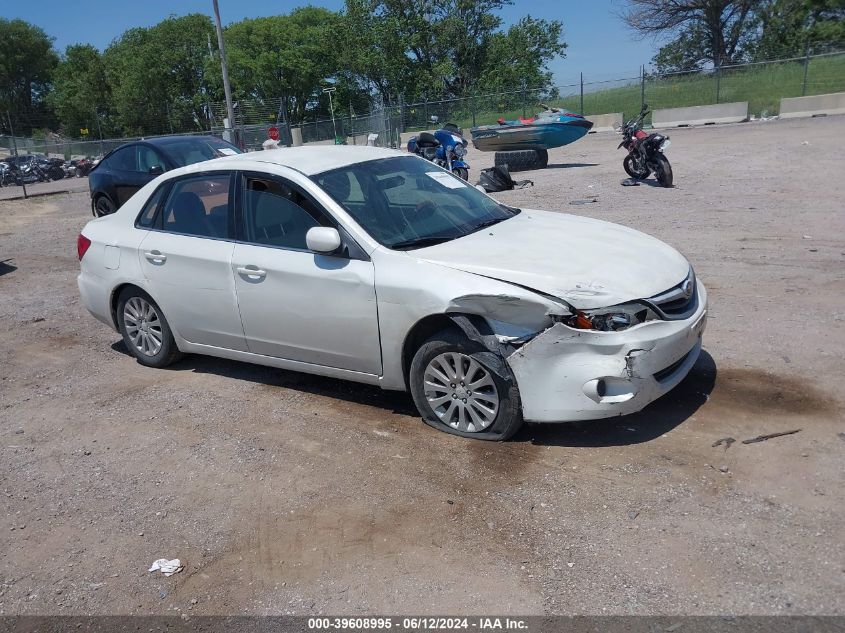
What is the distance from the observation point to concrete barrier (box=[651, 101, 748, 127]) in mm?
28438

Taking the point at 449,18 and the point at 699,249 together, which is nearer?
the point at 699,249

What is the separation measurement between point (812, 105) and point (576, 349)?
27878 mm

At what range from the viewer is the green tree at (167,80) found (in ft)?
227

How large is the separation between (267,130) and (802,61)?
2187cm

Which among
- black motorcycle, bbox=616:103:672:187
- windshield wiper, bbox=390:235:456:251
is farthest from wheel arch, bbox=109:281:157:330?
black motorcycle, bbox=616:103:672:187

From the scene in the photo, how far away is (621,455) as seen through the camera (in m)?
4.22

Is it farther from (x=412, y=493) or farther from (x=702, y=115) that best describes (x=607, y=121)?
(x=412, y=493)

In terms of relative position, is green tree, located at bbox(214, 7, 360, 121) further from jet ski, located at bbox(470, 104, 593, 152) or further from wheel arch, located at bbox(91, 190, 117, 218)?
wheel arch, located at bbox(91, 190, 117, 218)

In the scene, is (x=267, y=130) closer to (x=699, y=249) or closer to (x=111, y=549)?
(x=699, y=249)

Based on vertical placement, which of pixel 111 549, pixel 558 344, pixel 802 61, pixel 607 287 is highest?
pixel 802 61

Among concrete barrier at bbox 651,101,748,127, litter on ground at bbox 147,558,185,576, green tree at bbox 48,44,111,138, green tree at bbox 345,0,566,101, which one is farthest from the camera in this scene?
green tree at bbox 48,44,111,138

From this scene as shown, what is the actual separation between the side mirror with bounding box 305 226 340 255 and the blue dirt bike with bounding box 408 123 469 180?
9256 mm

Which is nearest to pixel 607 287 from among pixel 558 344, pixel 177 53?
pixel 558 344

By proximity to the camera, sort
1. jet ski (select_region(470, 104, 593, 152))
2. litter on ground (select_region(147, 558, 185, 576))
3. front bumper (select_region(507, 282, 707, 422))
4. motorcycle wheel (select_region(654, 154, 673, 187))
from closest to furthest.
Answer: litter on ground (select_region(147, 558, 185, 576))
front bumper (select_region(507, 282, 707, 422))
motorcycle wheel (select_region(654, 154, 673, 187))
jet ski (select_region(470, 104, 593, 152))
